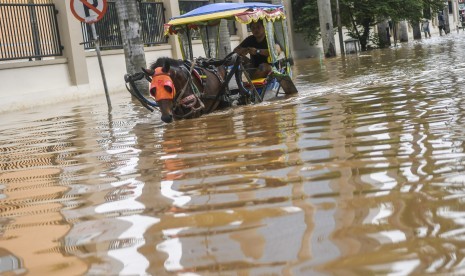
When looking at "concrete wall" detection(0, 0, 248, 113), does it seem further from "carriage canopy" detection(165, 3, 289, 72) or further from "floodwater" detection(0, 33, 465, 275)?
"floodwater" detection(0, 33, 465, 275)

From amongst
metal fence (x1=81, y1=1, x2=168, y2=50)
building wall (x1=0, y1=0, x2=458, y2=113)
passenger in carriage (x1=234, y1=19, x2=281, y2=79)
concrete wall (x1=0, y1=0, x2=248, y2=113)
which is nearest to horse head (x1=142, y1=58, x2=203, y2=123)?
passenger in carriage (x1=234, y1=19, x2=281, y2=79)

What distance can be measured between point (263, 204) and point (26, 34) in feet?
53.1

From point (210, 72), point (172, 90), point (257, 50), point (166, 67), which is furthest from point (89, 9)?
point (172, 90)

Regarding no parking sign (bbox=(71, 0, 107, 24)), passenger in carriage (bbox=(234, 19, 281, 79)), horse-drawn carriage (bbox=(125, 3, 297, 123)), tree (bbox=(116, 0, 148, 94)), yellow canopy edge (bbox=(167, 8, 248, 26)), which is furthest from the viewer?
tree (bbox=(116, 0, 148, 94))

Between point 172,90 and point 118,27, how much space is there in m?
13.7

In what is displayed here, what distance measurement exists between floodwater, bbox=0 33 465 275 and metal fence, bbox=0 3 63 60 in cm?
1025

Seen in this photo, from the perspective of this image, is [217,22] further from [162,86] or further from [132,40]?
[162,86]

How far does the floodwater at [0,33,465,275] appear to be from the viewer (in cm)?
297

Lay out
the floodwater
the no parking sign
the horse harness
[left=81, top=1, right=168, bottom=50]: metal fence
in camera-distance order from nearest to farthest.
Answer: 1. the floodwater
2. the horse harness
3. the no parking sign
4. [left=81, top=1, right=168, bottom=50]: metal fence

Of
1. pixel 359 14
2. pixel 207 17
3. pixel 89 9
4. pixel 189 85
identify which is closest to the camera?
pixel 189 85

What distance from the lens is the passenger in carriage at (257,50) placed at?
12989 millimetres

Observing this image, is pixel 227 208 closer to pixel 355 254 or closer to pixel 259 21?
pixel 355 254

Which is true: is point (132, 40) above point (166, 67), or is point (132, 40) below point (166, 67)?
above

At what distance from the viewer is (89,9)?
14.4 meters
